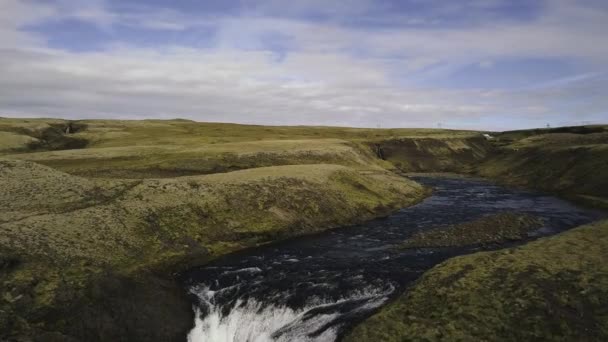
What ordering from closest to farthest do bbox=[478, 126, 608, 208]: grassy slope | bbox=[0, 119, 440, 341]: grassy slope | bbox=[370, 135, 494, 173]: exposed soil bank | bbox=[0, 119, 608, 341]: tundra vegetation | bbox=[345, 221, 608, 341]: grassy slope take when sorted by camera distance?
bbox=[345, 221, 608, 341]: grassy slope → bbox=[0, 119, 608, 341]: tundra vegetation → bbox=[0, 119, 440, 341]: grassy slope → bbox=[478, 126, 608, 208]: grassy slope → bbox=[370, 135, 494, 173]: exposed soil bank

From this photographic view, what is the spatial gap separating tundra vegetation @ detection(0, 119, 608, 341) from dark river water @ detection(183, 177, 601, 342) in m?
1.72

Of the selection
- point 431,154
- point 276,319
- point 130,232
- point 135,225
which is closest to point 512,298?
point 276,319

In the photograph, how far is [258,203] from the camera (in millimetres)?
41375

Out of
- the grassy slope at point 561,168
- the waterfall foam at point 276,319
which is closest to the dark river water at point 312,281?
the waterfall foam at point 276,319

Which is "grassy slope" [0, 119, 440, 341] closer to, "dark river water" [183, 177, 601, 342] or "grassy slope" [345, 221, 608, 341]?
"dark river water" [183, 177, 601, 342]

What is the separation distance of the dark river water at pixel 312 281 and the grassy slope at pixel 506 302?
248cm

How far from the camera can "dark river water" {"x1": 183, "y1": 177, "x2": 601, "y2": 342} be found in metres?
22.6

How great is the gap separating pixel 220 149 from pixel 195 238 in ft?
143

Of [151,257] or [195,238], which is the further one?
[195,238]

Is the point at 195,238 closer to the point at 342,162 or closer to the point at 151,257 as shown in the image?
the point at 151,257

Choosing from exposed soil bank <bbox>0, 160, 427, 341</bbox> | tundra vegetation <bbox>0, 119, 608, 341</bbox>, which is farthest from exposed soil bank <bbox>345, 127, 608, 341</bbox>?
exposed soil bank <bbox>0, 160, 427, 341</bbox>

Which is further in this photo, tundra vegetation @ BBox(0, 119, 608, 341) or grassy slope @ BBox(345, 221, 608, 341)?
tundra vegetation @ BBox(0, 119, 608, 341)

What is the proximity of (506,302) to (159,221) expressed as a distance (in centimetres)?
2545

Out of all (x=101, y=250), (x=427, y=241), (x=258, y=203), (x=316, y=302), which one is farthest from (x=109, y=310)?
(x=427, y=241)
